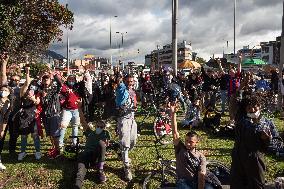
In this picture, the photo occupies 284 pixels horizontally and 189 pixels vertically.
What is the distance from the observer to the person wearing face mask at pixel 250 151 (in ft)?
16.1

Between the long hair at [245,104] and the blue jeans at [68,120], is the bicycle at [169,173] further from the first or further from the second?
the blue jeans at [68,120]

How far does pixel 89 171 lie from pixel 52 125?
177cm

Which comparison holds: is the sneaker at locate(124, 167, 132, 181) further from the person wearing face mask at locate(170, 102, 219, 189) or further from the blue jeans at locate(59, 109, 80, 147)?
the person wearing face mask at locate(170, 102, 219, 189)

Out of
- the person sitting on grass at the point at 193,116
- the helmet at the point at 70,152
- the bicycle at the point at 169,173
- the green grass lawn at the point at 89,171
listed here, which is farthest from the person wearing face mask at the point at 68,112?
the person sitting on grass at the point at 193,116

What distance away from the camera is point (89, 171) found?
27.9ft

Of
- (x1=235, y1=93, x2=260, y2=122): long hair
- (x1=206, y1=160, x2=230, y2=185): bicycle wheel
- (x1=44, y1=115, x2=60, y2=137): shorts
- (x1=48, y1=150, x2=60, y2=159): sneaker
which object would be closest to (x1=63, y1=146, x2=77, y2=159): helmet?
(x1=48, y1=150, x2=60, y2=159): sneaker

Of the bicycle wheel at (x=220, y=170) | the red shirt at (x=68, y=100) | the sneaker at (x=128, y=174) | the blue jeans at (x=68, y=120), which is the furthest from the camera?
the red shirt at (x=68, y=100)

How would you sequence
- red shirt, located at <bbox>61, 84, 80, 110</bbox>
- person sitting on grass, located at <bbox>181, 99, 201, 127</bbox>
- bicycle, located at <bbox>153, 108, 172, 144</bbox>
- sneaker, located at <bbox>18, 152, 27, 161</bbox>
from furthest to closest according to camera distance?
person sitting on grass, located at <bbox>181, 99, 201, 127</bbox> < bicycle, located at <bbox>153, 108, 172, 144</bbox> < red shirt, located at <bbox>61, 84, 80, 110</bbox> < sneaker, located at <bbox>18, 152, 27, 161</bbox>

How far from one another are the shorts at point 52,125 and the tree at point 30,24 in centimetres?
797

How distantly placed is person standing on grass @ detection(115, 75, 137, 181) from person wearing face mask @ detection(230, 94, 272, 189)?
3.39 m

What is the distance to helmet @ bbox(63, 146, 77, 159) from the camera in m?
9.17

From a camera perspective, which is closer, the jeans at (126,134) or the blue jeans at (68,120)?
the jeans at (126,134)

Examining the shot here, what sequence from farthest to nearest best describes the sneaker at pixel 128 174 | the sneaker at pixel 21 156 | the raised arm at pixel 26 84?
the sneaker at pixel 21 156, the raised arm at pixel 26 84, the sneaker at pixel 128 174

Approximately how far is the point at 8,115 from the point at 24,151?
3.22 ft
